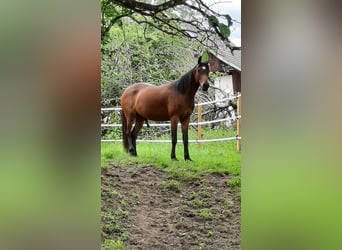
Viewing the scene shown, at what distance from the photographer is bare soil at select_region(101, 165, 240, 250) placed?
1428 mm

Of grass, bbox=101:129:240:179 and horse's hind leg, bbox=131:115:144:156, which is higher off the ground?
horse's hind leg, bbox=131:115:144:156

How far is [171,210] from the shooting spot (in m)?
1.45

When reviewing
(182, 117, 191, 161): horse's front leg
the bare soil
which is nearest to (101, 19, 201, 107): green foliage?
(182, 117, 191, 161): horse's front leg

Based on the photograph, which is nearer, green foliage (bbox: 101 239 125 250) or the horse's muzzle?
green foliage (bbox: 101 239 125 250)

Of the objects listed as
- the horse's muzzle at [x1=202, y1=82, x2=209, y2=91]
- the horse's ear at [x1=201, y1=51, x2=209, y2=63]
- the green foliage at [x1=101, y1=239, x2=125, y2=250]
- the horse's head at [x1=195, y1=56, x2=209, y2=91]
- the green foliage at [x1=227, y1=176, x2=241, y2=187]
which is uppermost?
the horse's ear at [x1=201, y1=51, x2=209, y2=63]

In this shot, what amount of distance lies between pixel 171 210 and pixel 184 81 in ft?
1.56

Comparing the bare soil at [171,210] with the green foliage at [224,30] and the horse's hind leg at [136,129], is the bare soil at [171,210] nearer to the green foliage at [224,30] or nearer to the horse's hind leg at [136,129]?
the horse's hind leg at [136,129]

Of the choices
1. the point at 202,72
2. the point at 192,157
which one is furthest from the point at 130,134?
the point at 202,72

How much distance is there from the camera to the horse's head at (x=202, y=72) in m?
1.48

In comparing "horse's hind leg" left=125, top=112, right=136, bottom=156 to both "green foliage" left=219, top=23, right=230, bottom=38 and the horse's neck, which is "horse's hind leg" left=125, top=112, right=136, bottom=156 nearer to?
the horse's neck
